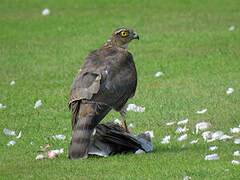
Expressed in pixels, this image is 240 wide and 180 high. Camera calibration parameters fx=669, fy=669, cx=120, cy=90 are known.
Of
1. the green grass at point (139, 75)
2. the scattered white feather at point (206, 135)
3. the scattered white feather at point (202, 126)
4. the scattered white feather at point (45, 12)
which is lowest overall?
the scattered white feather at point (45, 12)

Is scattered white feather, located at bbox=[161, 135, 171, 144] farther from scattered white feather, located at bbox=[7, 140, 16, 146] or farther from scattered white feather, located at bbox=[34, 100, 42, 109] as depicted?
scattered white feather, located at bbox=[34, 100, 42, 109]

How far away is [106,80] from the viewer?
28.1ft

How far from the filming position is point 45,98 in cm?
1265

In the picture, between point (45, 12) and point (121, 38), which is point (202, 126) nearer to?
point (121, 38)

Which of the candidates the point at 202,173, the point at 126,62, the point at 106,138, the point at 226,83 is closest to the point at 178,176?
the point at 202,173

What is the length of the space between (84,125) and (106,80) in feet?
2.56

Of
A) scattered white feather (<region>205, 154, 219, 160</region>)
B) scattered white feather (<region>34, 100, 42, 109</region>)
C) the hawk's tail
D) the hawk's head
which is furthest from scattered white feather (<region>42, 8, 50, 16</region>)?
scattered white feather (<region>205, 154, 219, 160</region>)

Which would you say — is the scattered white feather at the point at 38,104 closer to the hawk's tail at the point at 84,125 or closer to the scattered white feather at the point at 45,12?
the hawk's tail at the point at 84,125

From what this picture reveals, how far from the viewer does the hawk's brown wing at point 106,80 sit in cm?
835

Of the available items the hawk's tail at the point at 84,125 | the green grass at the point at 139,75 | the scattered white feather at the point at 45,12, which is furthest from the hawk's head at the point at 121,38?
the scattered white feather at the point at 45,12

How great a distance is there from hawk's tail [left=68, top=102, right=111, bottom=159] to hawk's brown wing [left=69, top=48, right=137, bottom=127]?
0.10 m

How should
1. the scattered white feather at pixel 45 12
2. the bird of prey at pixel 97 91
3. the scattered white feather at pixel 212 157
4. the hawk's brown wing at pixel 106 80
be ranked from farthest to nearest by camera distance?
the scattered white feather at pixel 45 12 < the hawk's brown wing at pixel 106 80 < the bird of prey at pixel 97 91 < the scattered white feather at pixel 212 157

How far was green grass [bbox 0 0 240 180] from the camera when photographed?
314 inches

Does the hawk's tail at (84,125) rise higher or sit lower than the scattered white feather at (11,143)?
higher
